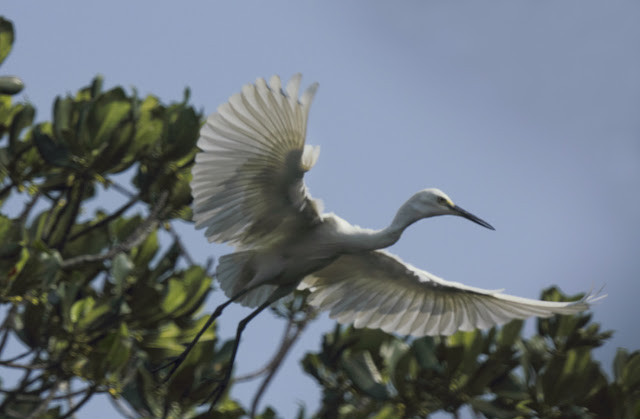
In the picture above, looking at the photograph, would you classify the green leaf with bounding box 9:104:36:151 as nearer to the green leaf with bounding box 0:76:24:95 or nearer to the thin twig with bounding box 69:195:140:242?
the thin twig with bounding box 69:195:140:242

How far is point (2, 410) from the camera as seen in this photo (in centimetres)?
694

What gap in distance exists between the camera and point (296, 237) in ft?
19.1

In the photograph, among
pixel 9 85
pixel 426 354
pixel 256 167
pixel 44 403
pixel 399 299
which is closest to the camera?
pixel 9 85

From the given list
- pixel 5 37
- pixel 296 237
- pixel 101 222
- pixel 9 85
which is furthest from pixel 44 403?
pixel 9 85

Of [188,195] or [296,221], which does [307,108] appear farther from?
[188,195]

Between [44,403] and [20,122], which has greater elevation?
[20,122]

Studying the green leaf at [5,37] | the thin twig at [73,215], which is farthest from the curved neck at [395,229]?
the green leaf at [5,37]

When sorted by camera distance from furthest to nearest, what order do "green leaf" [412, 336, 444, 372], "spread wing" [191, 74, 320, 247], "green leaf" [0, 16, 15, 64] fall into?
"green leaf" [412, 336, 444, 372] < "green leaf" [0, 16, 15, 64] < "spread wing" [191, 74, 320, 247]

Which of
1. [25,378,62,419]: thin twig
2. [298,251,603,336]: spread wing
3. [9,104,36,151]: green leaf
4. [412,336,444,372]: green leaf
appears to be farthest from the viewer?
[9,104,36,151]: green leaf

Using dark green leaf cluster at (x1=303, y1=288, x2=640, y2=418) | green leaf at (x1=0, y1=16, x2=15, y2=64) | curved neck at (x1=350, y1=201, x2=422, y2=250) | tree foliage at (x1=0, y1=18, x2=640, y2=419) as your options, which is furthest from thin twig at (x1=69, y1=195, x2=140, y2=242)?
curved neck at (x1=350, y1=201, x2=422, y2=250)

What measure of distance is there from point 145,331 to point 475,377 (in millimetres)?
2386

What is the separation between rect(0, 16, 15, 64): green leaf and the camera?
6.81 meters

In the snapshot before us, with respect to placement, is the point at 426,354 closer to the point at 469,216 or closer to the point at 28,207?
the point at 469,216

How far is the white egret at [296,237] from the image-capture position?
5.16 m
